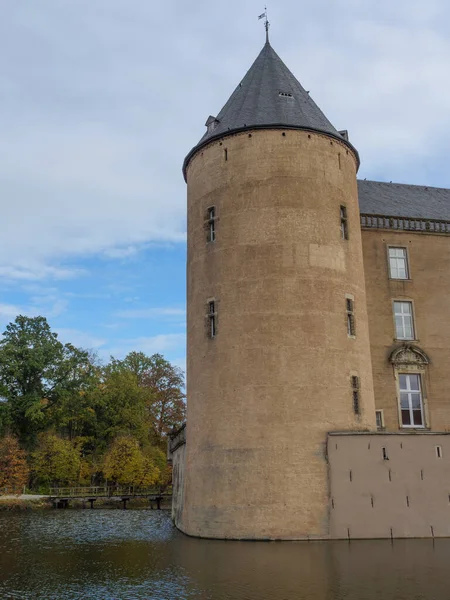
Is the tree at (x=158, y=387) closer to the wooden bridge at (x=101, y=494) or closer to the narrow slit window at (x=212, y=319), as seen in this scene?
the wooden bridge at (x=101, y=494)

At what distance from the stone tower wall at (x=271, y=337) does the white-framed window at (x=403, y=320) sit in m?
2.97

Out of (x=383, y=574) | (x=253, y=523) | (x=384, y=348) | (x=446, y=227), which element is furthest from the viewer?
(x=446, y=227)

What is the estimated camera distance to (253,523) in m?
20.7

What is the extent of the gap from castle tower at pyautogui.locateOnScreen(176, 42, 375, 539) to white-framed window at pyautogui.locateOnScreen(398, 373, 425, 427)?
9.89 feet

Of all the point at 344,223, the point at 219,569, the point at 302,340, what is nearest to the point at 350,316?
the point at 302,340

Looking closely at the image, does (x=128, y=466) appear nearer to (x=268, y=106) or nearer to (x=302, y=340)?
(x=302, y=340)

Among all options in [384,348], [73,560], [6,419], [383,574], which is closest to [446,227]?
[384,348]

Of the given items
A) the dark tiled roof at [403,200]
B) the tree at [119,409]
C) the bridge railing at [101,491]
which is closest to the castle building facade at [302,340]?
the dark tiled roof at [403,200]

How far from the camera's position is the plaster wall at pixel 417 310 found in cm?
2570

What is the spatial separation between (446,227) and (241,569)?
18682 mm

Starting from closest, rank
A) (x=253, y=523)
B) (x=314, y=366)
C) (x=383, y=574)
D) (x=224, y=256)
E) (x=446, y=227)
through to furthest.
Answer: (x=383, y=574)
(x=253, y=523)
(x=314, y=366)
(x=224, y=256)
(x=446, y=227)

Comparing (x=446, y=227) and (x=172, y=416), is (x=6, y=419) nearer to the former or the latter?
(x=172, y=416)

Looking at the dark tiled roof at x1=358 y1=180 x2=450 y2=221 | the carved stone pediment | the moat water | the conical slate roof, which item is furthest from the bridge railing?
the conical slate roof

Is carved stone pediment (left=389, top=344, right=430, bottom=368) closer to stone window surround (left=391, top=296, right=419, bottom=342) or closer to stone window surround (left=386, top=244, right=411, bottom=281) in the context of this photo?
stone window surround (left=391, top=296, right=419, bottom=342)
